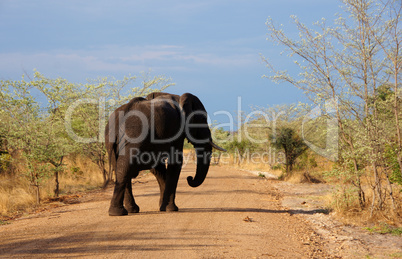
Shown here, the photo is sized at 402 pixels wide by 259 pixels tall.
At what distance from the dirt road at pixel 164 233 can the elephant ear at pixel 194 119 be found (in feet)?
6.01

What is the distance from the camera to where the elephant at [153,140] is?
9.00 m

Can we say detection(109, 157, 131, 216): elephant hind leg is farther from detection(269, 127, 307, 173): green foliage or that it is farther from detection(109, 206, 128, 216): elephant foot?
detection(269, 127, 307, 173): green foliage

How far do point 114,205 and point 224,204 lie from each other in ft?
12.2

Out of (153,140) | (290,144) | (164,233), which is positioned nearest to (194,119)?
(153,140)

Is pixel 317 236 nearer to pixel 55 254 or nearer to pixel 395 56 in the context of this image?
pixel 395 56

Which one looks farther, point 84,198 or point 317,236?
point 84,198

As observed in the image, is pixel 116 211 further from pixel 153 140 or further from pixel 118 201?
pixel 153 140

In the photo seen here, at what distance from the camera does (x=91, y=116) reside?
1873cm

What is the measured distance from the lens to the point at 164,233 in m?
7.29

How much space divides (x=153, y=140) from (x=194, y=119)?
166 cm

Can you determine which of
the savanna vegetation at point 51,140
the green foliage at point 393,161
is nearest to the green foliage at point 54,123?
the savanna vegetation at point 51,140

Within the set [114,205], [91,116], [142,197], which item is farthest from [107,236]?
[91,116]

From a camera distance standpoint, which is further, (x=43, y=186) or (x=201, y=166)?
(x=43, y=186)

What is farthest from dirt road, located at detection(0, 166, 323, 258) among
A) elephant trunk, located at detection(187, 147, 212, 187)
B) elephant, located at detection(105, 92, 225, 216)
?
elephant trunk, located at detection(187, 147, 212, 187)
